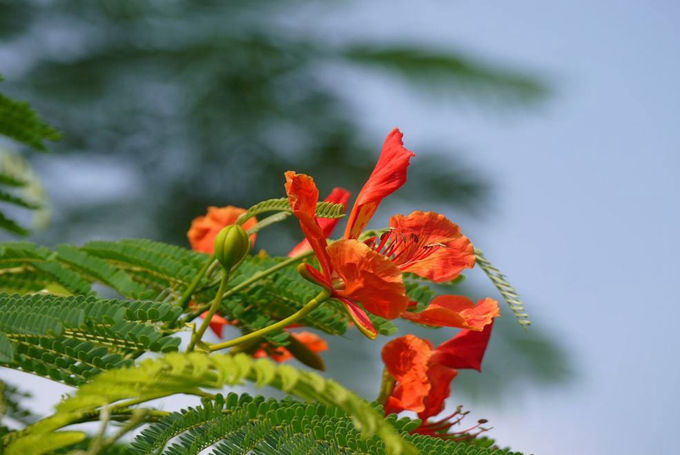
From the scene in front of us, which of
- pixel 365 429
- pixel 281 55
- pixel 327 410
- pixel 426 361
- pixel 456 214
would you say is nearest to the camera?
pixel 365 429

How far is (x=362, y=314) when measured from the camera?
57cm

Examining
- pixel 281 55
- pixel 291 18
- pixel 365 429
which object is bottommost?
pixel 365 429

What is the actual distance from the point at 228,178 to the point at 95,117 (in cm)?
90

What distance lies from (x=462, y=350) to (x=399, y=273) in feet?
0.63

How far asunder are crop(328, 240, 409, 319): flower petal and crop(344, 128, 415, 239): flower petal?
0.05 metres

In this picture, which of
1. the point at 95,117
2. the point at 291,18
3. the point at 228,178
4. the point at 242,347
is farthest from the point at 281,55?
the point at 242,347

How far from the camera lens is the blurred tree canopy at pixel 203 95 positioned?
4.35 m

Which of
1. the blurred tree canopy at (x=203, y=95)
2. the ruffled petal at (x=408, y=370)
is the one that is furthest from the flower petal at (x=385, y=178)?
the blurred tree canopy at (x=203, y=95)

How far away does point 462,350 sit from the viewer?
705 mm

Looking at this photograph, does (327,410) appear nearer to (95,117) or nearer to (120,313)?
(120,313)

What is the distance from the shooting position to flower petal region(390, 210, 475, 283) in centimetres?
61

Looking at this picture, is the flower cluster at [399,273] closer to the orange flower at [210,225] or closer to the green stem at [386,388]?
the green stem at [386,388]

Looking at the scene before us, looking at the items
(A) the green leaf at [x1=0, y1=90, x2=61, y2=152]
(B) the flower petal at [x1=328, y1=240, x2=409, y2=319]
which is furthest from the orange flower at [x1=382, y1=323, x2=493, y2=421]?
(A) the green leaf at [x1=0, y1=90, x2=61, y2=152]

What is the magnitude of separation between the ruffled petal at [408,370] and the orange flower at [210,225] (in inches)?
11.1
